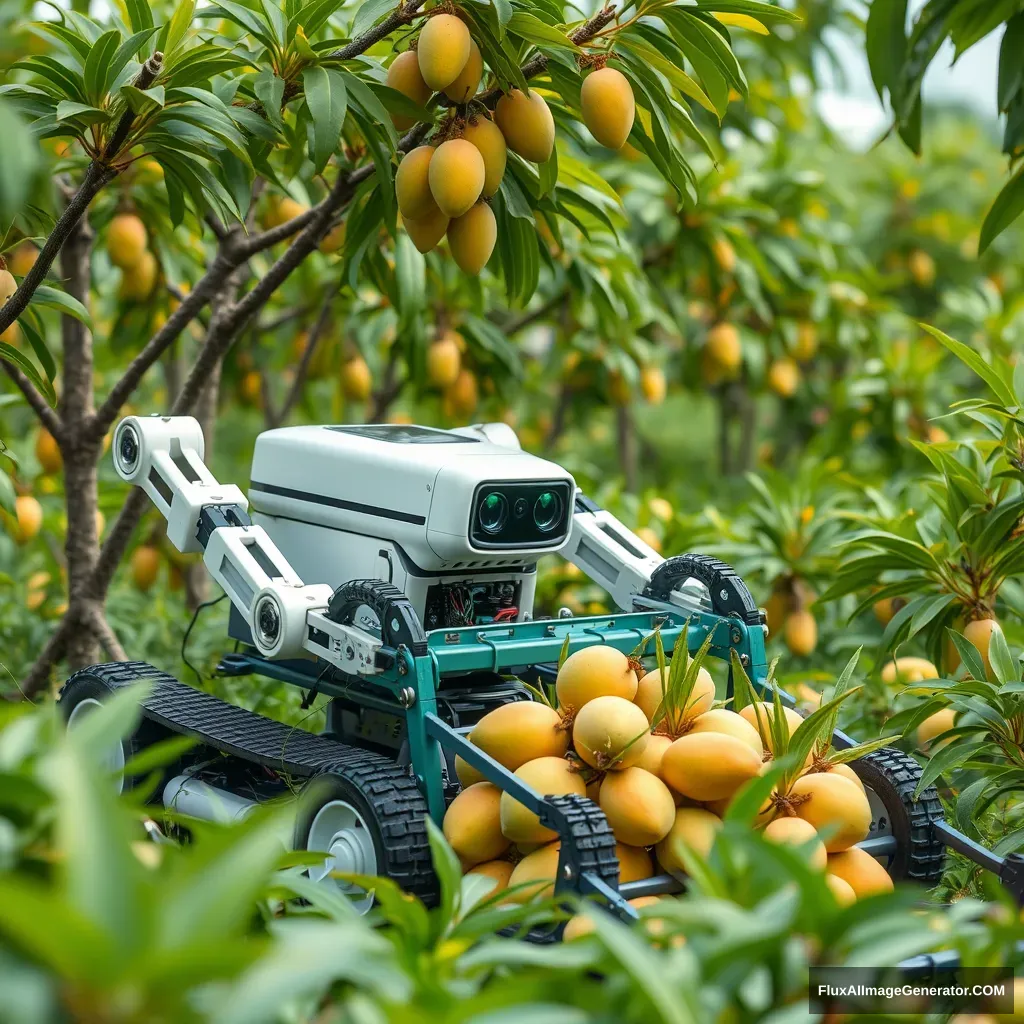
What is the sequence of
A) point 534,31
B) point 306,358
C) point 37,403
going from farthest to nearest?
point 306,358
point 37,403
point 534,31

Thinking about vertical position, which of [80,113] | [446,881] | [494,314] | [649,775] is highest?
[494,314]

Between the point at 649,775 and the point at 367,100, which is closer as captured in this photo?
the point at 649,775

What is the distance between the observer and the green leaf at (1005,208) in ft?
7.55

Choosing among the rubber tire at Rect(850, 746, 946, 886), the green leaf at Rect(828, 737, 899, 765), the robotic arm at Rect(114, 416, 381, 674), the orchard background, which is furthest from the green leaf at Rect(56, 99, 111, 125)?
the rubber tire at Rect(850, 746, 946, 886)

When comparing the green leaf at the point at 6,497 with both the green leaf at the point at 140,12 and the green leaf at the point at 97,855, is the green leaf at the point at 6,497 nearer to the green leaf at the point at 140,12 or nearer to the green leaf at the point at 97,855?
the green leaf at the point at 140,12

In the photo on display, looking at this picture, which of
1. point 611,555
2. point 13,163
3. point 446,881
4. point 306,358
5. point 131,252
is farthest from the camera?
point 306,358

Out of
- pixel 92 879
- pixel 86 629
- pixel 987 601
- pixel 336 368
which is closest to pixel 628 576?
pixel 987 601

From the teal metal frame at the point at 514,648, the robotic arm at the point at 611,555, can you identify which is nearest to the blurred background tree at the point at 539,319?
the robotic arm at the point at 611,555

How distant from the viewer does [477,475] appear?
2.36m

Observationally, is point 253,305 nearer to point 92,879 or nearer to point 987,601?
point 987,601

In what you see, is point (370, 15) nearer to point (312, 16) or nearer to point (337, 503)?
point (312, 16)

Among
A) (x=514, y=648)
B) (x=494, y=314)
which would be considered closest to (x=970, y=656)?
(x=514, y=648)

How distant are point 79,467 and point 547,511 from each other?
1.64m

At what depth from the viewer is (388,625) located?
7.00ft
